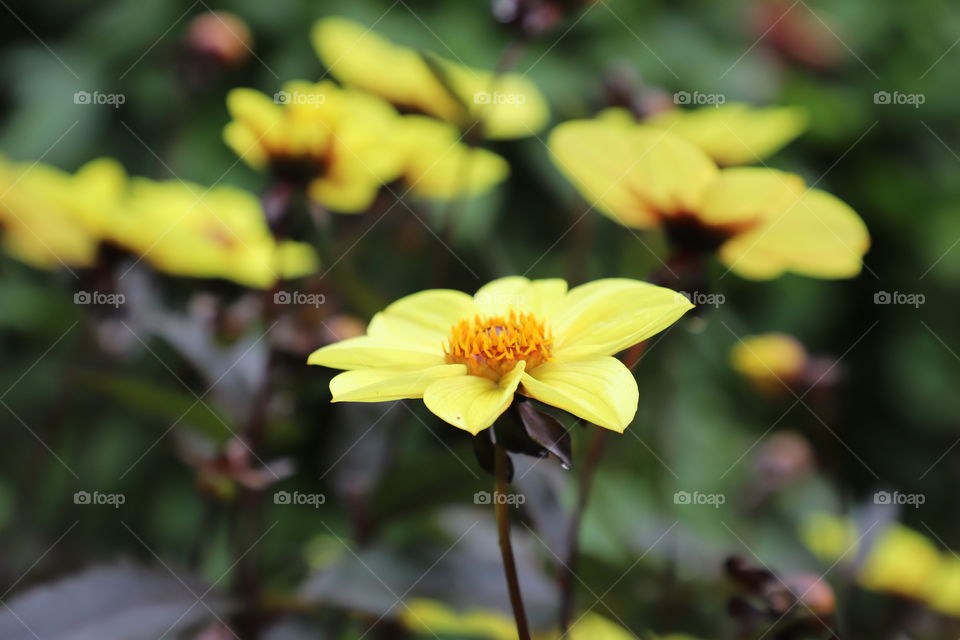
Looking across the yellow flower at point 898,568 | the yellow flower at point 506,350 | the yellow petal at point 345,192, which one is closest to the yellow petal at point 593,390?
the yellow flower at point 506,350

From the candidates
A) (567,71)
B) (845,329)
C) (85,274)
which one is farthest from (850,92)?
(85,274)

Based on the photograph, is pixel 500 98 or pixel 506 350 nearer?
pixel 506 350

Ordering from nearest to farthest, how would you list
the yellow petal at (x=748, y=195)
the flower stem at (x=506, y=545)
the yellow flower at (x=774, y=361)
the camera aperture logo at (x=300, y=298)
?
1. the flower stem at (x=506, y=545)
2. the yellow petal at (x=748, y=195)
3. the camera aperture logo at (x=300, y=298)
4. the yellow flower at (x=774, y=361)

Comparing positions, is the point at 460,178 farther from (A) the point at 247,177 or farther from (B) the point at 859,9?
(B) the point at 859,9

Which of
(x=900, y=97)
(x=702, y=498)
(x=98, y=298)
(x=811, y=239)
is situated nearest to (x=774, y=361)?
(x=702, y=498)

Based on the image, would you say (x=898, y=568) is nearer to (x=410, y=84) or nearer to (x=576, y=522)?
(x=576, y=522)

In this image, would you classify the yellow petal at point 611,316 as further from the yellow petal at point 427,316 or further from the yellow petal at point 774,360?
the yellow petal at point 774,360

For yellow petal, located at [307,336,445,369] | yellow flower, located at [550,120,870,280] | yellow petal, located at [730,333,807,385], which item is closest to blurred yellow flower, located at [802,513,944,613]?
yellow petal, located at [730,333,807,385]
